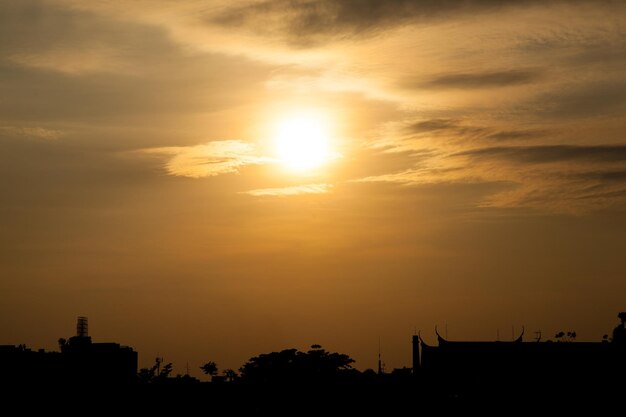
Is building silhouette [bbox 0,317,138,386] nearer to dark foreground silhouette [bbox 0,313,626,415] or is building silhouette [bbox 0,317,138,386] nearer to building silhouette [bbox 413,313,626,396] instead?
dark foreground silhouette [bbox 0,313,626,415]

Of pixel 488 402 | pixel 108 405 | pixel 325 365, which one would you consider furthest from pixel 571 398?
pixel 325 365

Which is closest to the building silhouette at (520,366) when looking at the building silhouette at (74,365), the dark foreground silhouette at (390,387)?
the dark foreground silhouette at (390,387)

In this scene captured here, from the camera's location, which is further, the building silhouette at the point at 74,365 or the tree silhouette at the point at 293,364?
the tree silhouette at the point at 293,364

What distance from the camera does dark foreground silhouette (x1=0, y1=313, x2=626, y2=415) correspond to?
309 ft

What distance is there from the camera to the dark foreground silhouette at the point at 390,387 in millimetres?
94062

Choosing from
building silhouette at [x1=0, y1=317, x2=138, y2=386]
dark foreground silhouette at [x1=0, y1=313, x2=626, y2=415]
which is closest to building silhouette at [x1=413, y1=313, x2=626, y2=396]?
dark foreground silhouette at [x1=0, y1=313, x2=626, y2=415]

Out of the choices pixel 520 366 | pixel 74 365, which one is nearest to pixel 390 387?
pixel 520 366

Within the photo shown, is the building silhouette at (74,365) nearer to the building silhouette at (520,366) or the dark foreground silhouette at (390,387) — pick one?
the dark foreground silhouette at (390,387)

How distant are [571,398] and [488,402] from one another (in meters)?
6.96

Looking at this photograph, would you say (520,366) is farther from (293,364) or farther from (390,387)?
(293,364)

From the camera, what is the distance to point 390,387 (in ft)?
372

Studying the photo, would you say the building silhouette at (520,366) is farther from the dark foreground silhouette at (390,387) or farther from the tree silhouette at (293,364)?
the tree silhouette at (293,364)

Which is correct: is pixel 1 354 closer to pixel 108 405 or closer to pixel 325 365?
pixel 108 405

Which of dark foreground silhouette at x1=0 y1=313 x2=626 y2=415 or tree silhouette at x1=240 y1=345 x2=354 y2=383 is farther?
tree silhouette at x1=240 y1=345 x2=354 y2=383
